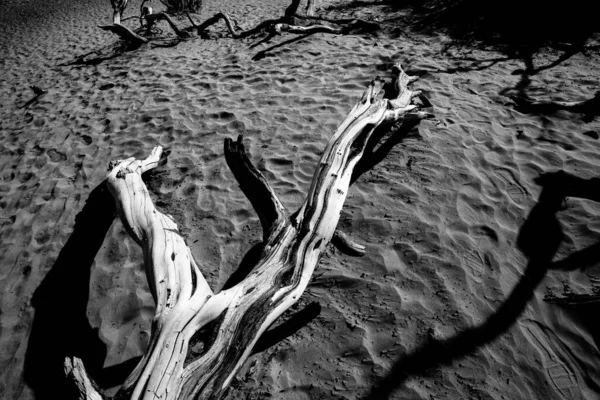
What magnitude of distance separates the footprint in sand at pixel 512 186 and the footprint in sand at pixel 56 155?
495 cm

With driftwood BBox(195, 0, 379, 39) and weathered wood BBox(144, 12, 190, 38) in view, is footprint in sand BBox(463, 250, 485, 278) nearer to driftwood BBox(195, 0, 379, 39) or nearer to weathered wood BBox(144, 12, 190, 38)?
driftwood BBox(195, 0, 379, 39)

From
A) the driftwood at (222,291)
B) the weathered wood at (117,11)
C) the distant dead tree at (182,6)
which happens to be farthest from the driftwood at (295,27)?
the driftwood at (222,291)

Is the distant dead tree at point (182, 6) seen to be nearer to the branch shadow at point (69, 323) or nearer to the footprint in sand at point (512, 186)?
the branch shadow at point (69, 323)

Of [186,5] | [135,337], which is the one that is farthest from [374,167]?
[186,5]

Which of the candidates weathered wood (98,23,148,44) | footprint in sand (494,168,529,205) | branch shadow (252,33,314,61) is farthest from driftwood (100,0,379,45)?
footprint in sand (494,168,529,205)

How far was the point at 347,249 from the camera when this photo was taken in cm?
251

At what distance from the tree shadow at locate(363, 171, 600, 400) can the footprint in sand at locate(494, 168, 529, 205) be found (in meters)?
0.13

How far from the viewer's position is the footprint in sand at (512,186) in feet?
9.84

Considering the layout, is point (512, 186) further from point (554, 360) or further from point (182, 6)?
point (182, 6)

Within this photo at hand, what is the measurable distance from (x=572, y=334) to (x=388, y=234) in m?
1.32

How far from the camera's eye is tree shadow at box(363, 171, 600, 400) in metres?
2.00

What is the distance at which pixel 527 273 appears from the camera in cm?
243

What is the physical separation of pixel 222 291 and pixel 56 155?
3.65 meters

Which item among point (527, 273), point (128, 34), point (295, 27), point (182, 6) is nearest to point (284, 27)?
point (295, 27)
